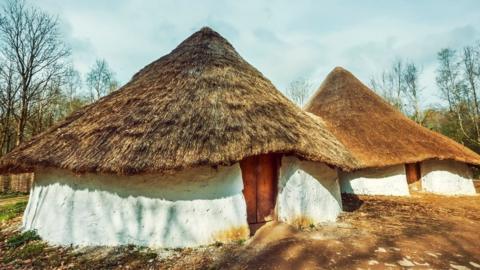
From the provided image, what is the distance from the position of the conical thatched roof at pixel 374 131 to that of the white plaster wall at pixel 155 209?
24.6 ft

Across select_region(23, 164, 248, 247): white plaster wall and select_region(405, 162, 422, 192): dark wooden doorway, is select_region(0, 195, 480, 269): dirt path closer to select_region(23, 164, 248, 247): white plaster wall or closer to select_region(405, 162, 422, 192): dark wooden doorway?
select_region(23, 164, 248, 247): white plaster wall

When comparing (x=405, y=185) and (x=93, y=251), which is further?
(x=405, y=185)

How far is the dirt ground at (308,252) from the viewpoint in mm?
4746

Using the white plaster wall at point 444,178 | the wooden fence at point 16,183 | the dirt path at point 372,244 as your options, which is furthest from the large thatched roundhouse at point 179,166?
the wooden fence at point 16,183

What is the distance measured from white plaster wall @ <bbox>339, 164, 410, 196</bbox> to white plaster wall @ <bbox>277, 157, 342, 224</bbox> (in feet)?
17.6

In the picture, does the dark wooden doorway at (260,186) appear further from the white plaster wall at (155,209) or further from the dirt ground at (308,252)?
the white plaster wall at (155,209)

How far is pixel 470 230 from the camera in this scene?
6773mm

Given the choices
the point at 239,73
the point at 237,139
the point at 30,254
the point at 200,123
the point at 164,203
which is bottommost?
the point at 30,254

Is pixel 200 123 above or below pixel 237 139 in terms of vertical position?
above

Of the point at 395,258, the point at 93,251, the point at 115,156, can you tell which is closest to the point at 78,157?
the point at 115,156

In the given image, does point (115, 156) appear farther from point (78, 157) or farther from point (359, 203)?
point (359, 203)

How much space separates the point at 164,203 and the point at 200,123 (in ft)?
6.10

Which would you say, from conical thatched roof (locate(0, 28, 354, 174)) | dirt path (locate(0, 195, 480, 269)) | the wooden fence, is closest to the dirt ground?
dirt path (locate(0, 195, 480, 269))

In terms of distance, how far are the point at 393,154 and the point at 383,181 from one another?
1.46 m
